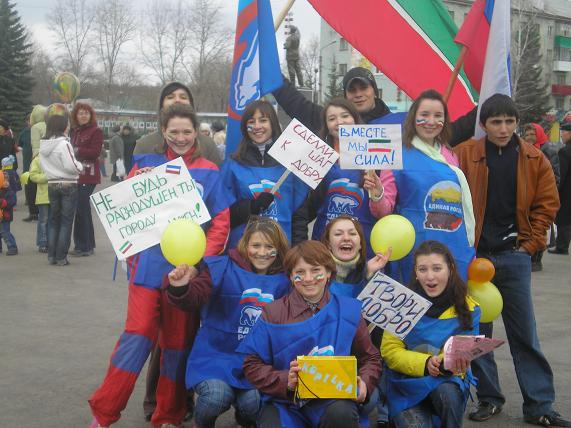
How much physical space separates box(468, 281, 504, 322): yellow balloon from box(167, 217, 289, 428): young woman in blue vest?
115 cm

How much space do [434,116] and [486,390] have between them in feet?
6.08

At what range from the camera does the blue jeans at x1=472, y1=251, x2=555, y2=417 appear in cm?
475

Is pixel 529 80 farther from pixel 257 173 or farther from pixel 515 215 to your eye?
pixel 257 173

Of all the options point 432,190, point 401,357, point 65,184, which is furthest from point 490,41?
point 65,184

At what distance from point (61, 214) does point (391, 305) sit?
7177 millimetres

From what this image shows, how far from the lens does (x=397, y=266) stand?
467cm

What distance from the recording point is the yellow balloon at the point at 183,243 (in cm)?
394

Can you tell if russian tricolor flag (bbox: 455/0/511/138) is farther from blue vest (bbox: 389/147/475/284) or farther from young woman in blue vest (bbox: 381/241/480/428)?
young woman in blue vest (bbox: 381/241/480/428)

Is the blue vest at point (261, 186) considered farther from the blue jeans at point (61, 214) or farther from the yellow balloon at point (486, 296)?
the blue jeans at point (61, 214)

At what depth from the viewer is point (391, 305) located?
4070 mm

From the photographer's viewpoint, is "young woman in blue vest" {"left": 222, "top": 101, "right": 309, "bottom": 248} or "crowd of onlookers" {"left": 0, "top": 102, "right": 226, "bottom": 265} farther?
"crowd of onlookers" {"left": 0, "top": 102, "right": 226, "bottom": 265}

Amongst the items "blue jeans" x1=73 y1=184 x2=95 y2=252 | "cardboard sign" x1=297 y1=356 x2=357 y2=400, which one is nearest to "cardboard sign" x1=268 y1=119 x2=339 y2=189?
"cardboard sign" x1=297 y1=356 x2=357 y2=400

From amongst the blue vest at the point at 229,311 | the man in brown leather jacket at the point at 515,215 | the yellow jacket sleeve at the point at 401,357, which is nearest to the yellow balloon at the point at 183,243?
the blue vest at the point at 229,311

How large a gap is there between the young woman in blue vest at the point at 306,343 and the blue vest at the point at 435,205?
2.73 ft
